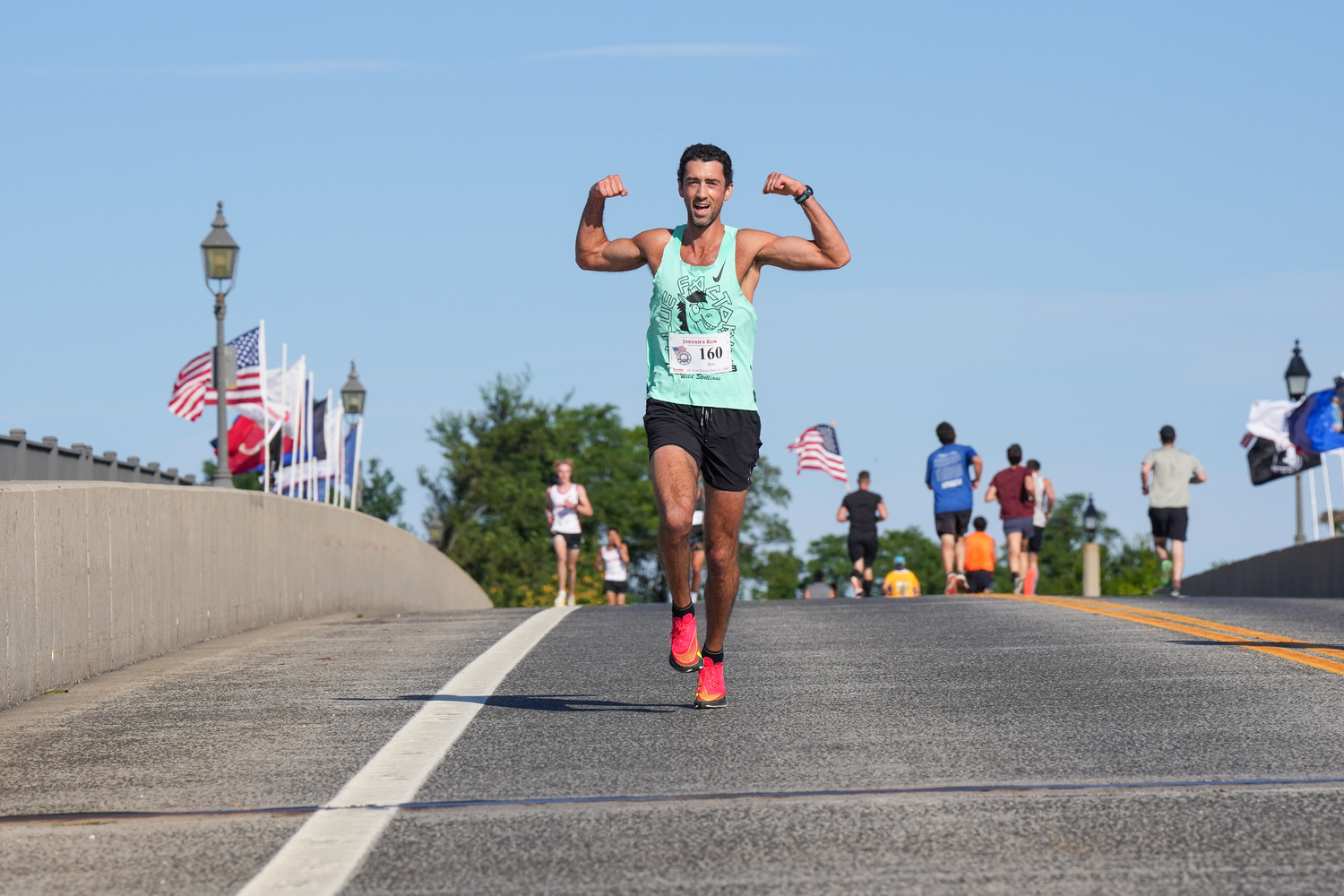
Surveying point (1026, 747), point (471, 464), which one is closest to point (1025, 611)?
point (1026, 747)

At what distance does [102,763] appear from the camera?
600cm

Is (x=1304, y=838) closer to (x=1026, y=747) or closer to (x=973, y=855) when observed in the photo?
(x=973, y=855)

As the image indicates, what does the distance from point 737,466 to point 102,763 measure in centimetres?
251

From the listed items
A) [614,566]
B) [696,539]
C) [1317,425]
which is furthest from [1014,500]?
[1317,425]

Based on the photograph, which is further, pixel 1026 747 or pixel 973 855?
pixel 1026 747

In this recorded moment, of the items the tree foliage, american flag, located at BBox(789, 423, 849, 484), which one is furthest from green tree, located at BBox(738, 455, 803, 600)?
american flag, located at BBox(789, 423, 849, 484)

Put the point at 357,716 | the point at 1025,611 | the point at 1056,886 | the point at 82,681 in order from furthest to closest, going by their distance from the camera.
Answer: the point at 1025,611 → the point at 82,681 → the point at 357,716 → the point at 1056,886

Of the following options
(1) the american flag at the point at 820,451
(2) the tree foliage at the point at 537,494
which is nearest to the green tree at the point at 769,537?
(2) the tree foliage at the point at 537,494

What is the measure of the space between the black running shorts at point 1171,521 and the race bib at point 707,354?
14326mm

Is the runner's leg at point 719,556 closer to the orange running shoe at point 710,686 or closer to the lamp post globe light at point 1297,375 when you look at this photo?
the orange running shoe at point 710,686

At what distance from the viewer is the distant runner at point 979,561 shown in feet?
71.5

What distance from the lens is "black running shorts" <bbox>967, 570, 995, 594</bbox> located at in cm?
2189

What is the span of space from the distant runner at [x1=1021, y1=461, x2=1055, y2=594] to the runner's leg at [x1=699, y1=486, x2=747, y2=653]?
14.5m

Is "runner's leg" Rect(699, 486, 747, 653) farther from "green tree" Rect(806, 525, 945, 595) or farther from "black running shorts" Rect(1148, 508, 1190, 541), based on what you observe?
"green tree" Rect(806, 525, 945, 595)
